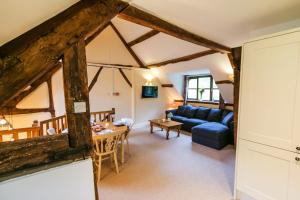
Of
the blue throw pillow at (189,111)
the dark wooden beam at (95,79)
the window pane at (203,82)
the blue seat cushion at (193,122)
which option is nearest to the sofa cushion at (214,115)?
the blue seat cushion at (193,122)

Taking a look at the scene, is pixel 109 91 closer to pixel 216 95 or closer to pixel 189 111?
pixel 189 111

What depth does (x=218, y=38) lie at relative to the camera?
2992 millimetres

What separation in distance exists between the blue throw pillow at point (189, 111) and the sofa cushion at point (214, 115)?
640mm

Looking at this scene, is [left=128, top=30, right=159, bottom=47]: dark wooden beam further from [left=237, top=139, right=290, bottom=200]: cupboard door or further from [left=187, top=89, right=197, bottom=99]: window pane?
[left=237, top=139, right=290, bottom=200]: cupboard door

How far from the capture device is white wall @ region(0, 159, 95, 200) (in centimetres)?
136

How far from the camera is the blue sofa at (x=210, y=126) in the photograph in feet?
13.5

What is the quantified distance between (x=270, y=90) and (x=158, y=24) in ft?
5.62

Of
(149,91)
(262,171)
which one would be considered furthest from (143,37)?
(262,171)

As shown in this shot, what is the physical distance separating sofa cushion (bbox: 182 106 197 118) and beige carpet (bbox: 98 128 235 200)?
5.88 ft

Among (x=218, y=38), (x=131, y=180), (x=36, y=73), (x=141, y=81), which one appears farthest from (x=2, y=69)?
(x=141, y=81)

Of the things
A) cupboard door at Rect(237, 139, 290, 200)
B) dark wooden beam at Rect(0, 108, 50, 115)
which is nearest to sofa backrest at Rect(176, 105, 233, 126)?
cupboard door at Rect(237, 139, 290, 200)

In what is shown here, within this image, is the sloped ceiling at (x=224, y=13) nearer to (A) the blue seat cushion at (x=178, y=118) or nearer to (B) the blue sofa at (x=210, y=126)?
(B) the blue sofa at (x=210, y=126)

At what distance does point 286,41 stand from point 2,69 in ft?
8.87

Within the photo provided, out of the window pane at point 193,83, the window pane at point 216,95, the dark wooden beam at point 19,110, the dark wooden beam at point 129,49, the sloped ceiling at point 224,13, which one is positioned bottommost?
the dark wooden beam at point 19,110
